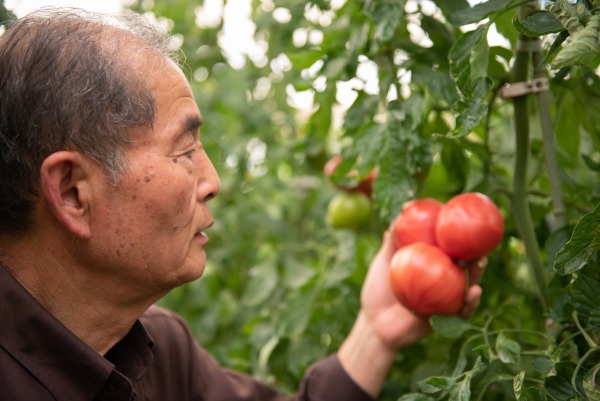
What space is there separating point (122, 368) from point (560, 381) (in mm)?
681

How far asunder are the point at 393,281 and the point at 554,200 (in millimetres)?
302

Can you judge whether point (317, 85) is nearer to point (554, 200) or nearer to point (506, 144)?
point (554, 200)

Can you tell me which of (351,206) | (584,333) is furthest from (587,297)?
(351,206)

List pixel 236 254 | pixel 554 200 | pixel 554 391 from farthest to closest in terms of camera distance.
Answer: pixel 236 254 → pixel 554 200 → pixel 554 391

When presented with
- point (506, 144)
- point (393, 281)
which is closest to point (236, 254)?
point (506, 144)

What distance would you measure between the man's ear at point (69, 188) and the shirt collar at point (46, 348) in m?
0.12

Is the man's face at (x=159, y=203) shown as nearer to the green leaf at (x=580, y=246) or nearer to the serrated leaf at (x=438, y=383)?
the serrated leaf at (x=438, y=383)

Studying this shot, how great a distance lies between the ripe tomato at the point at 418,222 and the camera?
1309 millimetres

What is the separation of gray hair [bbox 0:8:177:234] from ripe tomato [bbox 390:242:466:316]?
487 mm

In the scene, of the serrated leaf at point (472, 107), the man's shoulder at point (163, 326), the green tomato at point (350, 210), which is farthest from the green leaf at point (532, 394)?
the green tomato at point (350, 210)

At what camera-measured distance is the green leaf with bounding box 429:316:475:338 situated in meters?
1.21

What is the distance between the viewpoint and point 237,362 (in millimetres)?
2035

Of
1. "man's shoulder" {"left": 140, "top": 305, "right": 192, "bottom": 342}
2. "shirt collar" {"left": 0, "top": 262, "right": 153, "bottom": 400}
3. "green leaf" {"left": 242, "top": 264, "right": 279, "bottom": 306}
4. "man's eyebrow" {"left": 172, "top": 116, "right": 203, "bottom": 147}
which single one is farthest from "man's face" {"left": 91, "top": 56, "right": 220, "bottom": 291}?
"green leaf" {"left": 242, "top": 264, "right": 279, "bottom": 306}

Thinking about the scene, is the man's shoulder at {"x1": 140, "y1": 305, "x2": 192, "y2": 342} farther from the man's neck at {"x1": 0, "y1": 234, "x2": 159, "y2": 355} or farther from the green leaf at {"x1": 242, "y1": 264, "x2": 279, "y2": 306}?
the green leaf at {"x1": 242, "y1": 264, "x2": 279, "y2": 306}
